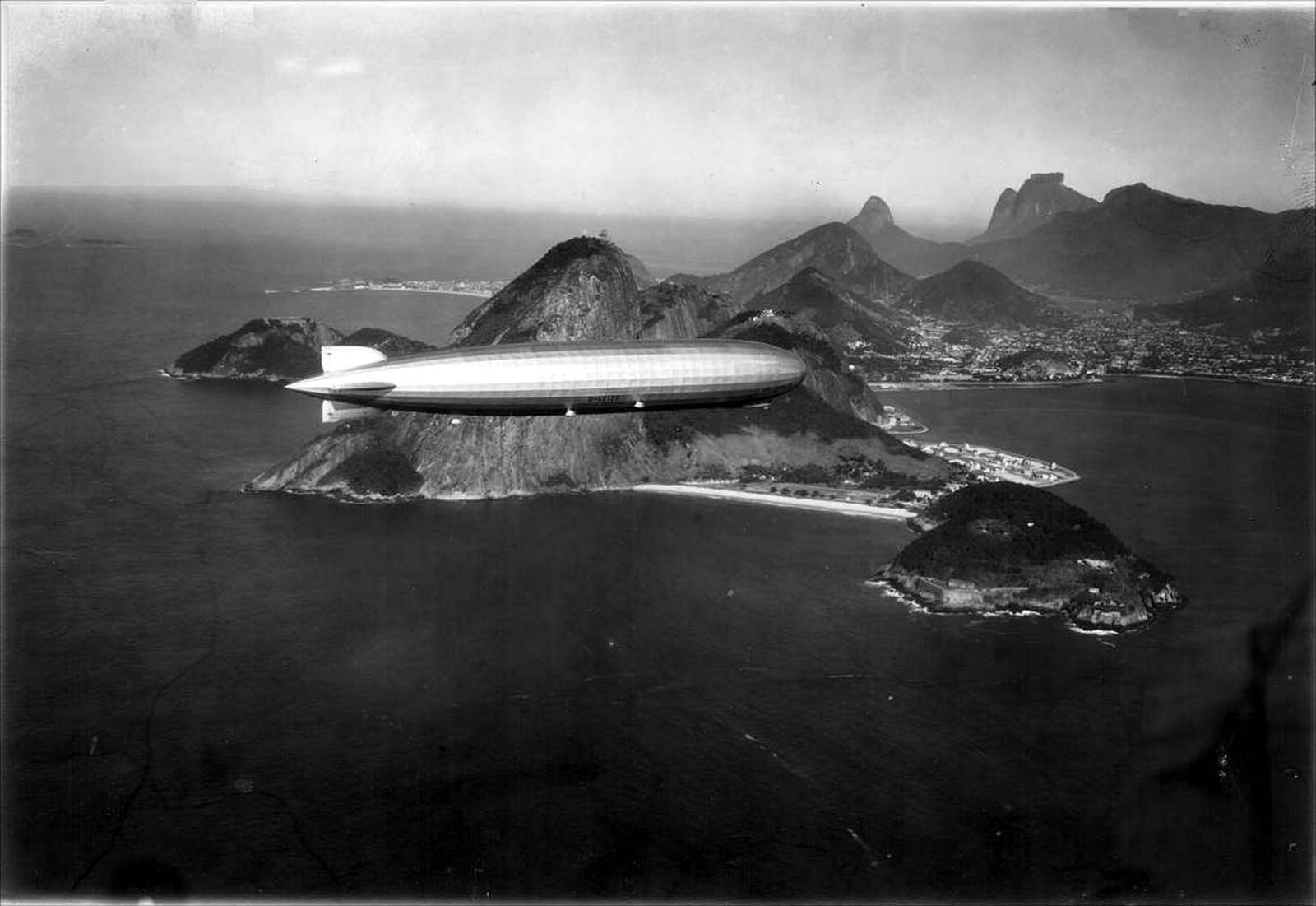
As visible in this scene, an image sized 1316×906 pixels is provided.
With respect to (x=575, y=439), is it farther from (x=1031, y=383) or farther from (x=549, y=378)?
(x=1031, y=383)

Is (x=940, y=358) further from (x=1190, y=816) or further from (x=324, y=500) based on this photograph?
(x=1190, y=816)

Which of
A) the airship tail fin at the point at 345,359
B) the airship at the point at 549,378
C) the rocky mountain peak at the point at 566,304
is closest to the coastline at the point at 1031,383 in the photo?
the rocky mountain peak at the point at 566,304

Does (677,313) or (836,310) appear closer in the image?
(677,313)

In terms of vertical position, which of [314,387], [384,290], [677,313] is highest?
[384,290]

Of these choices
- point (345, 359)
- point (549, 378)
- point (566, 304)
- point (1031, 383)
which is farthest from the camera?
point (1031, 383)

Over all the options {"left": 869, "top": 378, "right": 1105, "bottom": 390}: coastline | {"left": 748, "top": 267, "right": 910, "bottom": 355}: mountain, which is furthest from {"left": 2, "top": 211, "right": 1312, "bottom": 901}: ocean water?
{"left": 748, "top": 267, "right": 910, "bottom": 355}: mountain

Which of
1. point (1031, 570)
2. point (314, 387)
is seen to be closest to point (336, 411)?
point (314, 387)
